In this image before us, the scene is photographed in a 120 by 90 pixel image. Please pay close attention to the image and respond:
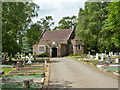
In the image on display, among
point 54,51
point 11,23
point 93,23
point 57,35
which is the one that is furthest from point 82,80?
point 57,35

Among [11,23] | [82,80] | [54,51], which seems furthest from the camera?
[54,51]

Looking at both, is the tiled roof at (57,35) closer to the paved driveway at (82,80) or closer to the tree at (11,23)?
the tree at (11,23)

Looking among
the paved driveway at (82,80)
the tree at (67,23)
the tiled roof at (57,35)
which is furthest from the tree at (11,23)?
the tree at (67,23)

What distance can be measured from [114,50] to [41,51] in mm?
22722

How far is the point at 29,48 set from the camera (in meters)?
51.6

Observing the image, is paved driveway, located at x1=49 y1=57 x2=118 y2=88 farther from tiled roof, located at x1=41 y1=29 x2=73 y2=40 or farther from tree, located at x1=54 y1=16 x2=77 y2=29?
tree, located at x1=54 y1=16 x2=77 y2=29

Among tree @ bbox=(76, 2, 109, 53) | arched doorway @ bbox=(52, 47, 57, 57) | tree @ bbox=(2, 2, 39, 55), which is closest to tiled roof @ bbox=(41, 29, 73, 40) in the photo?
arched doorway @ bbox=(52, 47, 57, 57)

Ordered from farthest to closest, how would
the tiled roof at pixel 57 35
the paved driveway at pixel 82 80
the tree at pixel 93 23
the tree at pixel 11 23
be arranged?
1. the tiled roof at pixel 57 35
2. the tree at pixel 93 23
3. the tree at pixel 11 23
4. the paved driveway at pixel 82 80

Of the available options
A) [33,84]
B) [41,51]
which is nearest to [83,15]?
[41,51]

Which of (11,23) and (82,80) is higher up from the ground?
(11,23)

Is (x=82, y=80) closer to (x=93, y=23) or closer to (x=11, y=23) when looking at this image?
(x=11, y=23)

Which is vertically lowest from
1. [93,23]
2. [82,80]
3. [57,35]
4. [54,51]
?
[82,80]

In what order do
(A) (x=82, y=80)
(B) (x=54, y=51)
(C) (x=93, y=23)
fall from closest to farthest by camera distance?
1. (A) (x=82, y=80)
2. (C) (x=93, y=23)
3. (B) (x=54, y=51)

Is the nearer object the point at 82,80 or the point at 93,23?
the point at 82,80
